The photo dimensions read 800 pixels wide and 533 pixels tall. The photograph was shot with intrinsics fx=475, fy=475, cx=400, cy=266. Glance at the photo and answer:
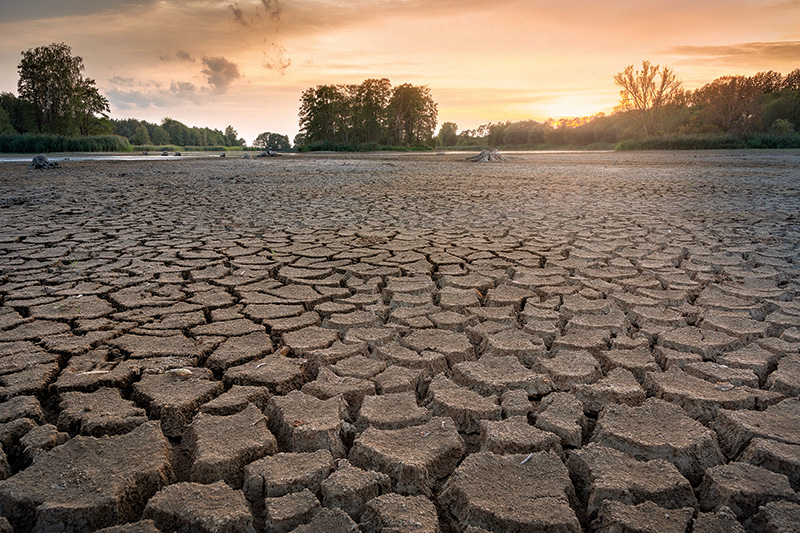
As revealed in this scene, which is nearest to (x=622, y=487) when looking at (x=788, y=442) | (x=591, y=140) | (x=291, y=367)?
(x=788, y=442)

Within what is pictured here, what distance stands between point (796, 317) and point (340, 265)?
8.11 feet

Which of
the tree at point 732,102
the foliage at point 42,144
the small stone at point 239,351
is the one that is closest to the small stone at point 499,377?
the small stone at point 239,351

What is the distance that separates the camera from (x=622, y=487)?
118cm

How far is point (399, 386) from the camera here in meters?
1.68

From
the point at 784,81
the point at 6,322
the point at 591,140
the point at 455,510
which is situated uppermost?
the point at 784,81

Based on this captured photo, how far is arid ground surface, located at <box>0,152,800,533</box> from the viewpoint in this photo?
1.15 m

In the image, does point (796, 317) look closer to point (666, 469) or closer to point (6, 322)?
point (666, 469)

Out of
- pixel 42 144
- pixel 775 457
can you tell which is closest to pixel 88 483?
pixel 775 457

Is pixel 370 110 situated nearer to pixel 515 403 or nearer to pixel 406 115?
pixel 406 115

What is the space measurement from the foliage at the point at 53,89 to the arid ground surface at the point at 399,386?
4563 cm

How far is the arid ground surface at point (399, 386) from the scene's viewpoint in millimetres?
1146

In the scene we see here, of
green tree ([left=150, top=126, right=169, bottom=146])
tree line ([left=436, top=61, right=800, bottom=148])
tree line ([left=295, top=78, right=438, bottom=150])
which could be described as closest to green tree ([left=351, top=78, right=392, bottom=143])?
tree line ([left=295, top=78, right=438, bottom=150])

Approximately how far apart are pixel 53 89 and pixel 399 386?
49.7 meters

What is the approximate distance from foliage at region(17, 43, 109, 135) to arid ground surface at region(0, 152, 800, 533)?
4563cm
